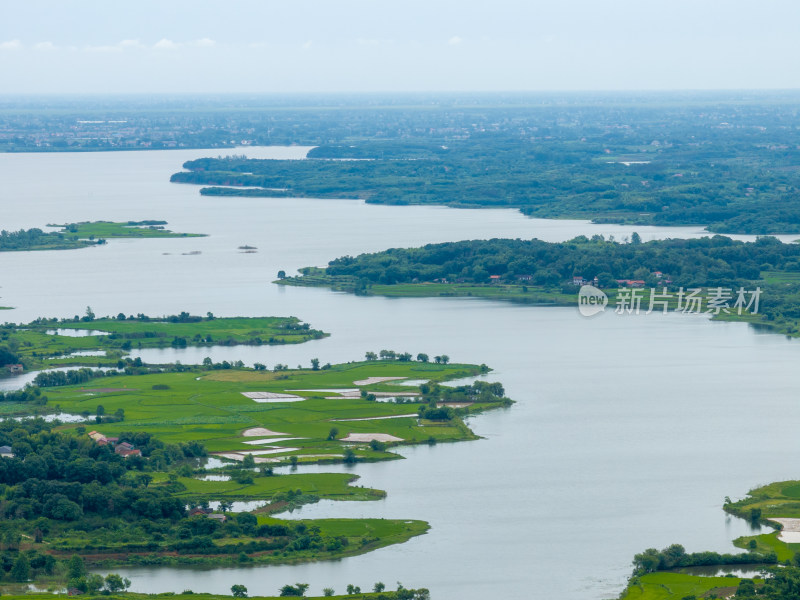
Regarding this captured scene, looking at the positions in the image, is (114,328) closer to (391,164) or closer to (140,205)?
(140,205)

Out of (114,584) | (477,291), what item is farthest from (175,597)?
(477,291)

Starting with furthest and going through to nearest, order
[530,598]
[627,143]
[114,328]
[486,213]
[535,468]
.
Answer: [627,143] < [486,213] < [114,328] < [535,468] < [530,598]

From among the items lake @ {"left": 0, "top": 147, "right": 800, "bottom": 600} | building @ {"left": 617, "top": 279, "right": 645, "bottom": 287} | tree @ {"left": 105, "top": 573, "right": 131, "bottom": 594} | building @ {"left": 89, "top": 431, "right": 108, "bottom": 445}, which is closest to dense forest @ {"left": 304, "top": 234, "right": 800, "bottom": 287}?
building @ {"left": 617, "top": 279, "right": 645, "bottom": 287}

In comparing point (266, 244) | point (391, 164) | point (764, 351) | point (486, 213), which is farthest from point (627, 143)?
point (764, 351)

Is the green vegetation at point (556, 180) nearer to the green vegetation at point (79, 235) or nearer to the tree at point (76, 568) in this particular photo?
the green vegetation at point (79, 235)

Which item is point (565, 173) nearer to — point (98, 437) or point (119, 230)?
point (119, 230)

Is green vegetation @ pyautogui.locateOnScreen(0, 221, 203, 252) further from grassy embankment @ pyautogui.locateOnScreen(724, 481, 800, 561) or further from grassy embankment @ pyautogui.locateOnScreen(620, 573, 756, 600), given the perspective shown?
grassy embankment @ pyautogui.locateOnScreen(620, 573, 756, 600)
